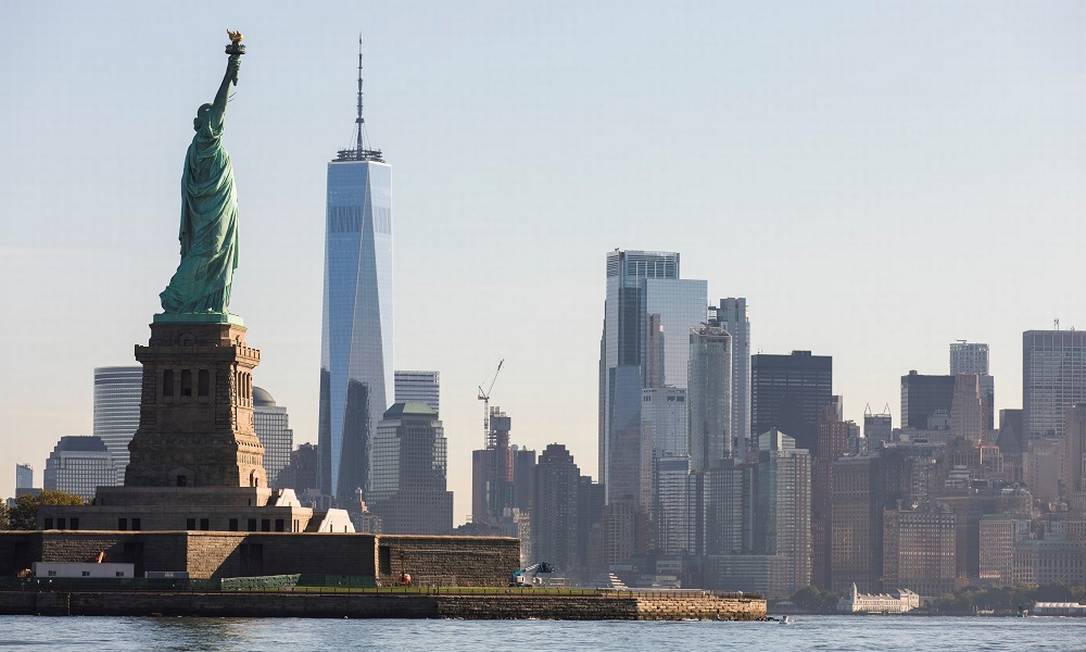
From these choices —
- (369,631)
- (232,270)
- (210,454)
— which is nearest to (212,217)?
(232,270)

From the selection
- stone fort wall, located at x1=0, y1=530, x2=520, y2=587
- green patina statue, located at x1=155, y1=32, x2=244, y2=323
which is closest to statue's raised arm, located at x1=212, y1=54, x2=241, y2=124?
green patina statue, located at x1=155, y1=32, x2=244, y2=323

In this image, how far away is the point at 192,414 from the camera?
147125mm

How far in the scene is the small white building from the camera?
5364 inches

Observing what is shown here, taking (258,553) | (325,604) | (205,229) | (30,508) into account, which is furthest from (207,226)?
(30,508)

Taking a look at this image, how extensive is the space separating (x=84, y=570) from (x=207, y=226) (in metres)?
23.7

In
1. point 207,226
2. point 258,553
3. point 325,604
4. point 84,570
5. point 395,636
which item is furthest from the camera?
point 207,226

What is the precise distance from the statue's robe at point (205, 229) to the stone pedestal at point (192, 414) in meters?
1.80

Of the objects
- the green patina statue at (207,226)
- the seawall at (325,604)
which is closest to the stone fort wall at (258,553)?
the seawall at (325,604)

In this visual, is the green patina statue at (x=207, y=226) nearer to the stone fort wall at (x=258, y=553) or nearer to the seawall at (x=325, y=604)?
the stone fort wall at (x=258, y=553)

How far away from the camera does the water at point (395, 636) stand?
11319 centimetres

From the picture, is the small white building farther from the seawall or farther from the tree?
the tree

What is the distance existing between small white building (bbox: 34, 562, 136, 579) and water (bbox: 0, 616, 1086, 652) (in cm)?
473

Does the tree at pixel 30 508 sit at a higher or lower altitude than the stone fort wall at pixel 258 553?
higher

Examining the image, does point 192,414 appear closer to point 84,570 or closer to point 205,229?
point 205,229
